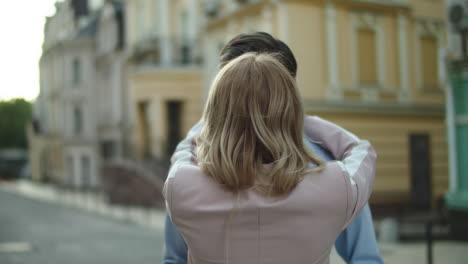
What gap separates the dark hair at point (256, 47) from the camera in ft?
5.54

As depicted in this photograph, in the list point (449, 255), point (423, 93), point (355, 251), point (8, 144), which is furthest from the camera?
point (8, 144)

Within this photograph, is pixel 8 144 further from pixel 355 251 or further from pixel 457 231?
pixel 355 251

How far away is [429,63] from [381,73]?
2.11 metres

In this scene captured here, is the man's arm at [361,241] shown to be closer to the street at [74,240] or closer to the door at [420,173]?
the street at [74,240]

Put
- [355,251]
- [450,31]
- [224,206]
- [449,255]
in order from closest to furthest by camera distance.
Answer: [224,206] → [355,251] → [449,255] → [450,31]

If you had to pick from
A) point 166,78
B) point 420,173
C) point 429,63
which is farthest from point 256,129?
point 166,78

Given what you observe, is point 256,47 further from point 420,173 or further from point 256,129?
point 420,173

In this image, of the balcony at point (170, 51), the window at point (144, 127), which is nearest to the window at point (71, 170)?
the window at point (144, 127)

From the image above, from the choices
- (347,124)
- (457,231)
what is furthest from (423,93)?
(457,231)

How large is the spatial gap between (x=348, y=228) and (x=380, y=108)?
15839 millimetres

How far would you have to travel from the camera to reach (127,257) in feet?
37.6

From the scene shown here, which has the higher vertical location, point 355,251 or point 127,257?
point 355,251

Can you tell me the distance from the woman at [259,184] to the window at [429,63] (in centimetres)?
1757

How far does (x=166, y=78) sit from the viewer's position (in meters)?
24.3
